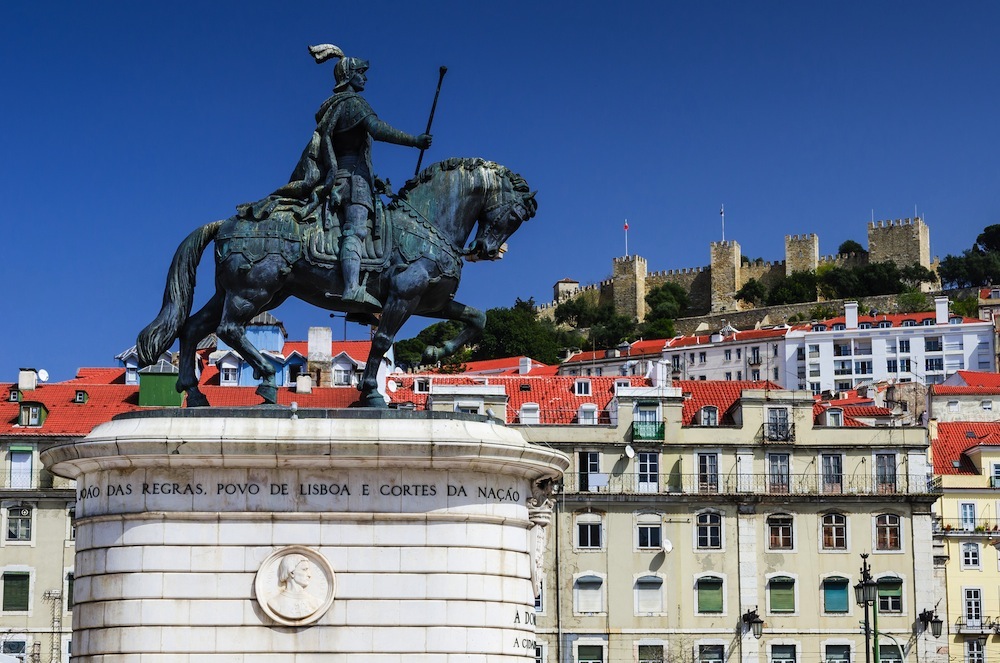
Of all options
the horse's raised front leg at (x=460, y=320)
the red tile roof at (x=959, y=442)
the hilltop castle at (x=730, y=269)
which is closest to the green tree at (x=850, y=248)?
the hilltop castle at (x=730, y=269)

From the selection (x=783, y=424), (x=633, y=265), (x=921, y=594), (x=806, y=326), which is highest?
(x=633, y=265)

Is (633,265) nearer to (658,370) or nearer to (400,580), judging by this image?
(658,370)

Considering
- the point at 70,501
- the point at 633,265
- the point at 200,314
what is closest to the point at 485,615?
the point at 200,314

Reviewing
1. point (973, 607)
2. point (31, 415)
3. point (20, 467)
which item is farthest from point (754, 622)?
point (31, 415)

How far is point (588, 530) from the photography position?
2079 inches

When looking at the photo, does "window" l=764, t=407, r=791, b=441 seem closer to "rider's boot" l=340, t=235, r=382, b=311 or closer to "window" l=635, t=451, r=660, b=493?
"window" l=635, t=451, r=660, b=493

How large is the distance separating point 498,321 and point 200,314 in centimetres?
12237

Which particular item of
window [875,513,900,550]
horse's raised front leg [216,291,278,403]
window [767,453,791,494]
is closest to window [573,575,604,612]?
window [767,453,791,494]

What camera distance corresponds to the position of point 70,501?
1983 inches

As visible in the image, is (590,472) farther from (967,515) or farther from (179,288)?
(179,288)

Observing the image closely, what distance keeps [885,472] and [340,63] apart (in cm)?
3966

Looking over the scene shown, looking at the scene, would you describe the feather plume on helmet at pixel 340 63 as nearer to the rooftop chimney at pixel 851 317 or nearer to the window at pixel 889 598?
the window at pixel 889 598

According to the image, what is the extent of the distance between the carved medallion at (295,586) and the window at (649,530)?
1495 inches

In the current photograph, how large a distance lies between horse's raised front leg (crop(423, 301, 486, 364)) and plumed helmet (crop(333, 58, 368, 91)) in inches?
103
